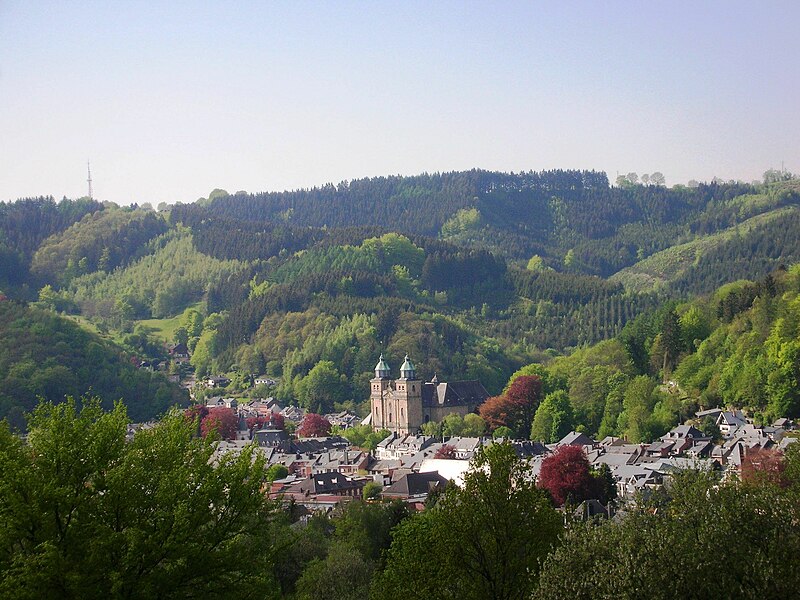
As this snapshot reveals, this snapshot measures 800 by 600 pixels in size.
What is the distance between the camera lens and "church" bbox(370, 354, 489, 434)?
449ft

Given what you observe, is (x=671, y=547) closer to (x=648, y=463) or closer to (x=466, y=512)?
(x=466, y=512)

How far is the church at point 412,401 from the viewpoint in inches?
5394

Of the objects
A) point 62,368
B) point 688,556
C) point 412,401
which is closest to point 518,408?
point 412,401

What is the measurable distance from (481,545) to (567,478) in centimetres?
4193

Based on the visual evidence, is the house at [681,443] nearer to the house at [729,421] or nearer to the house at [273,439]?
the house at [729,421]

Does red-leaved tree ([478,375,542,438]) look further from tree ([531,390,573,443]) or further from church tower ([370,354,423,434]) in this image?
church tower ([370,354,423,434])

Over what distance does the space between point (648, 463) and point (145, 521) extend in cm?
6317

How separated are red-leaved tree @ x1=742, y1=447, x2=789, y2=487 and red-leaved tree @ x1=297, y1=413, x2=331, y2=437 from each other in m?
58.1

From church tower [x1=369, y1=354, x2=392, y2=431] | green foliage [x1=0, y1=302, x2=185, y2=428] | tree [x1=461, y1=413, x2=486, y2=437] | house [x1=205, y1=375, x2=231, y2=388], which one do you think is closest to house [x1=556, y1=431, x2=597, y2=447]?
tree [x1=461, y1=413, x2=486, y2=437]

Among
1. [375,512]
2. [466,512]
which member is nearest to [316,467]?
[375,512]

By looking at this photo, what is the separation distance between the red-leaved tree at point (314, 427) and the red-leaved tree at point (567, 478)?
2204 inches

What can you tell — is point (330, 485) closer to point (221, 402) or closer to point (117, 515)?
point (117, 515)

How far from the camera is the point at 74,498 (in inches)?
963

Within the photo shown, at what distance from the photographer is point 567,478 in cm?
7350
